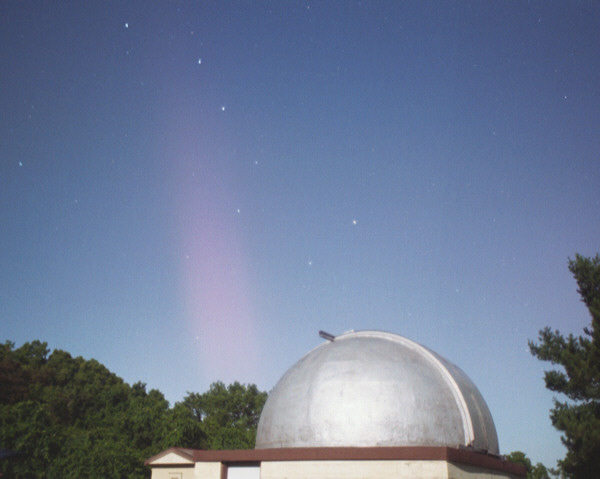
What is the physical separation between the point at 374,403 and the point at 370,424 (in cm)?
54

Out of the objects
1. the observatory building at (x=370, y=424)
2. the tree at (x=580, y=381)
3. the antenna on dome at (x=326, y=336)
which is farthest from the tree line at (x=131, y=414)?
the antenna on dome at (x=326, y=336)

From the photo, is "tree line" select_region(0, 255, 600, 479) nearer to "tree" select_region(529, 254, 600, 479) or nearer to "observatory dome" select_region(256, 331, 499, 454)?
"tree" select_region(529, 254, 600, 479)

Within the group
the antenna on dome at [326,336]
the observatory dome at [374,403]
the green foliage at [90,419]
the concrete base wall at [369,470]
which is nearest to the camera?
the concrete base wall at [369,470]

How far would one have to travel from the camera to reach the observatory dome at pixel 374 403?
12383 mm

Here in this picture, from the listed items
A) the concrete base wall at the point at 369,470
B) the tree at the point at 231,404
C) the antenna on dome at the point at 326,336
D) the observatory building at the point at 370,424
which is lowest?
the concrete base wall at the point at 369,470

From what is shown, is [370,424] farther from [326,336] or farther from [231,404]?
[231,404]

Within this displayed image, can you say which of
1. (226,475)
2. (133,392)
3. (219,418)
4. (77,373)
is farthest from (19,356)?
(226,475)

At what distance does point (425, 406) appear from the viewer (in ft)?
42.0

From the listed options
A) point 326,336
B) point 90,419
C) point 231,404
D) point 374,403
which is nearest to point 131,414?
point 90,419

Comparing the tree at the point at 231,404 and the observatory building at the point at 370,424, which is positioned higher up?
the tree at the point at 231,404

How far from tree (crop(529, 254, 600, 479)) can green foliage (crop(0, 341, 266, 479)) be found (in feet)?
83.7

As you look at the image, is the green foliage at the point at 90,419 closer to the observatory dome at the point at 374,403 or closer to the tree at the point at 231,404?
the tree at the point at 231,404

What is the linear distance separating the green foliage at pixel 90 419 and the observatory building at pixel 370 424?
22.1m

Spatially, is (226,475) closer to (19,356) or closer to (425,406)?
(425,406)
